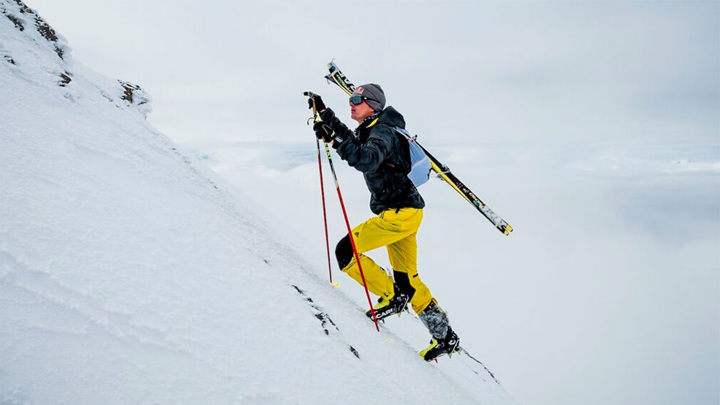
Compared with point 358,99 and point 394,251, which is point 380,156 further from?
point 394,251

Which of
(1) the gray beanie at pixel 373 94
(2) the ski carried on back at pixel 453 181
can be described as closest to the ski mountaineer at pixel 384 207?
(1) the gray beanie at pixel 373 94

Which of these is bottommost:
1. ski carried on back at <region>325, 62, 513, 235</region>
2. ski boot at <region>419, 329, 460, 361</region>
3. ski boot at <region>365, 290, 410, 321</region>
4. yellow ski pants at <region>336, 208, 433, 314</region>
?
ski boot at <region>419, 329, 460, 361</region>

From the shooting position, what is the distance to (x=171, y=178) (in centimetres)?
446

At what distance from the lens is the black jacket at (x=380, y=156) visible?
377 cm

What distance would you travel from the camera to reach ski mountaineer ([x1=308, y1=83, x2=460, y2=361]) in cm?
387

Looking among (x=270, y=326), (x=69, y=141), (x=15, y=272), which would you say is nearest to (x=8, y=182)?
(x=15, y=272)

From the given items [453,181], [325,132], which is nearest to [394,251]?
[453,181]

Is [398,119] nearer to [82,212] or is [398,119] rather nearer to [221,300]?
[221,300]

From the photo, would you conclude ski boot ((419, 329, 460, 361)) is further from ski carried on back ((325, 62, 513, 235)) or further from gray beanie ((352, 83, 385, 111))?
gray beanie ((352, 83, 385, 111))

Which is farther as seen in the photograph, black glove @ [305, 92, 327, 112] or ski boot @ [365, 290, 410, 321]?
ski boot @ [365, 290, 410, 321]

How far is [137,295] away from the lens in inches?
90.4

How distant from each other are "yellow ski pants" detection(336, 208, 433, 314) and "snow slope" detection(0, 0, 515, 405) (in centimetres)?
76

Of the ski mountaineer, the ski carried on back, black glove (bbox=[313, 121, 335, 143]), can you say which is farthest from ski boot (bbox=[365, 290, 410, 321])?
black glove (bbox=[313, 121, 335, 143])

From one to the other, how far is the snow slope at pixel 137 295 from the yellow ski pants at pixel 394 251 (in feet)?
2.48
